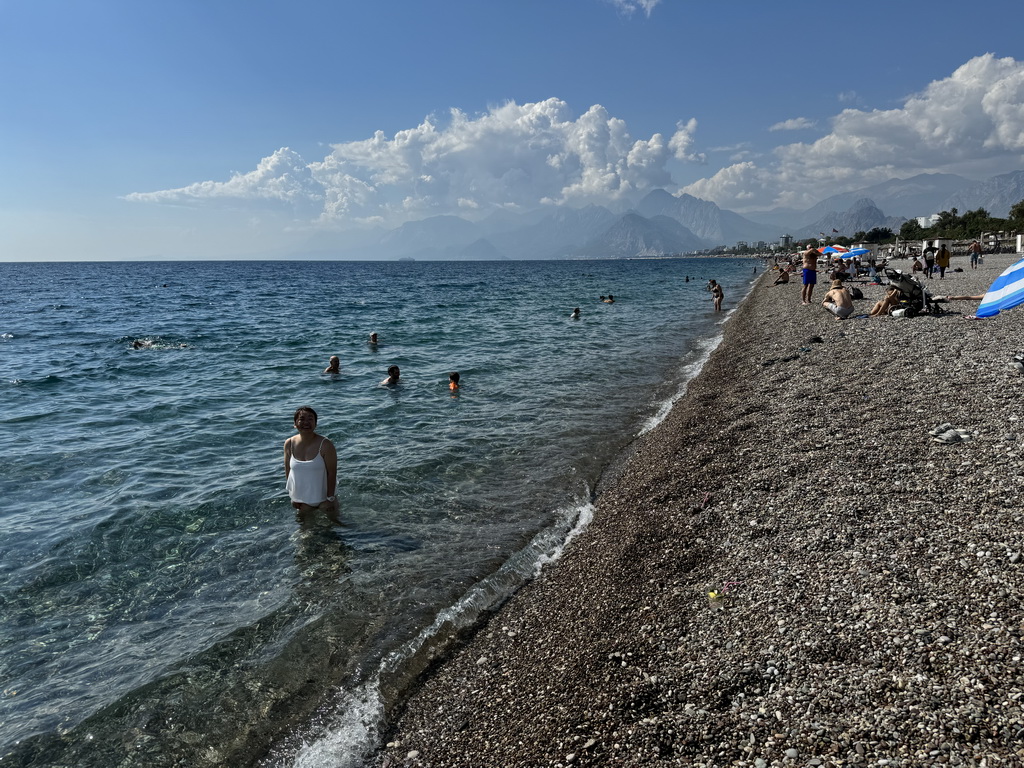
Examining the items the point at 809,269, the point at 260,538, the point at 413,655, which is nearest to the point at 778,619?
the point at 413,655

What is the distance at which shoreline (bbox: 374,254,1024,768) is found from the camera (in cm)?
379

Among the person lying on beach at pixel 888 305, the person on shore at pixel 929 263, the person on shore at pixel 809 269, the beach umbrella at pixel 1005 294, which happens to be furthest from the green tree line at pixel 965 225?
the beach umbrella at pixel 1005 294

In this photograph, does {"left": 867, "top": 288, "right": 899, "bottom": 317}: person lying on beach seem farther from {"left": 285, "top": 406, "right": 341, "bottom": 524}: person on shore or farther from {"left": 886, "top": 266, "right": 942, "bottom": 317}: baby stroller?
{"left": 285, "top": 406, "right": 341, "bottom": 524}: person on shore

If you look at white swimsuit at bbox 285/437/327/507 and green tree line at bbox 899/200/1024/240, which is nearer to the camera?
white swimsuit at bbox 285/437/327/507

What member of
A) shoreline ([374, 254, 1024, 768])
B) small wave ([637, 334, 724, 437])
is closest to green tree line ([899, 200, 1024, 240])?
small wave ([637, 334, 724, 437])

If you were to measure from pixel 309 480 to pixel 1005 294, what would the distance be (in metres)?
9.63

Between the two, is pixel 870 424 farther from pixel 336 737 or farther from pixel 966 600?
pixel 336 737

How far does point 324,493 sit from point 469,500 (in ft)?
7.89

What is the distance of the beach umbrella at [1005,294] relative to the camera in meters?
6.13

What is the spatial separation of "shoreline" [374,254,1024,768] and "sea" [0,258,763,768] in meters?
0.98

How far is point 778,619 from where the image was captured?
499 cm

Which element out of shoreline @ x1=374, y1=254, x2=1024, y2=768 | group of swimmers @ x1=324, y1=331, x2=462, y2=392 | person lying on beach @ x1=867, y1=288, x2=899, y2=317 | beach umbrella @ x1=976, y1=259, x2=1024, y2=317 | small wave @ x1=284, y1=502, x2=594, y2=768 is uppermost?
beach umbrella @ x1=976, y1=259, x2=1024, y2=317

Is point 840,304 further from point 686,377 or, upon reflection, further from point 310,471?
point 310,471

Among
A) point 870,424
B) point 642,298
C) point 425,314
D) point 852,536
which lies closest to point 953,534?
point 852,536
